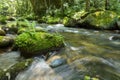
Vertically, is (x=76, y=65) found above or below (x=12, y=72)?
below

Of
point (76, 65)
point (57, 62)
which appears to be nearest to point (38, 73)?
point (57, 62)

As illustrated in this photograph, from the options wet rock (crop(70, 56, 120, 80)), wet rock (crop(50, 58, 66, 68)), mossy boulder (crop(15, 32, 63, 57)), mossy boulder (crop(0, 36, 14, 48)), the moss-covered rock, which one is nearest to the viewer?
the moss-covered rock

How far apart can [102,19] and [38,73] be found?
7682 mm

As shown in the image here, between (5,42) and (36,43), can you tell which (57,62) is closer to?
(36,43)

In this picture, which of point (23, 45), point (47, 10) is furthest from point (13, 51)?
point (47, 10)

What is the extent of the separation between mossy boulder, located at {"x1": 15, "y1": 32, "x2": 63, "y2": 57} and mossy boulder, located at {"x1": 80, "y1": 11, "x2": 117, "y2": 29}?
18.0ft

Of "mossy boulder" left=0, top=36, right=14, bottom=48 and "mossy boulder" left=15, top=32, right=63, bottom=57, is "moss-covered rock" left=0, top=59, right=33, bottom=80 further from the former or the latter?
"mossy boulder" left=0, top=36, right=14, bottom=48

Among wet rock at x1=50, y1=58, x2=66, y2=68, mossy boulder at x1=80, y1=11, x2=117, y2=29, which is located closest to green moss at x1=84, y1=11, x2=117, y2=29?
mossy boulder at x1=80, y1=11, x2=117, y2=29

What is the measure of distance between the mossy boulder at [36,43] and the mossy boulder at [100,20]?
5.48 meters

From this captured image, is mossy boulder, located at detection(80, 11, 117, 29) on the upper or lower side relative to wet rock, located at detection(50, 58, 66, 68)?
lower

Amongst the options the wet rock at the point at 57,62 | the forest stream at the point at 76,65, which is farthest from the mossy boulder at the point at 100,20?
the wet rock at the point at 57,62

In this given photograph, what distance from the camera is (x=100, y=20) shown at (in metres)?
11.5

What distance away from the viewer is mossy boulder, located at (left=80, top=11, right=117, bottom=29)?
1102 cm

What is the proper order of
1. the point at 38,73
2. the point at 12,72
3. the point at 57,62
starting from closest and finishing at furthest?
the point at 12,72, the point at 38,73, the point at 57,62
